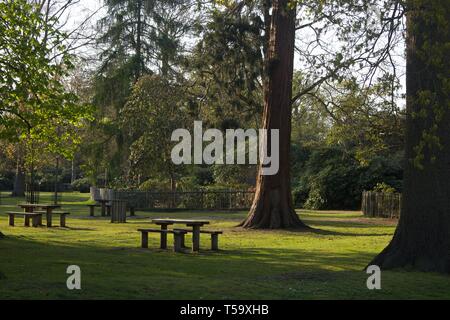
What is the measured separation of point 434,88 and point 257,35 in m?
14.8

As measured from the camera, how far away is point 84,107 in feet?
57.4

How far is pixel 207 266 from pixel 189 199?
2514cm

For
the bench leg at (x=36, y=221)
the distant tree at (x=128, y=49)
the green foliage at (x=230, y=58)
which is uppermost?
the distant tree at (x=128, y=49)

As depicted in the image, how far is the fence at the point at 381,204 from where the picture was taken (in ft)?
116

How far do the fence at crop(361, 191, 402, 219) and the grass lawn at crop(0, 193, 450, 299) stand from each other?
7.20 meters

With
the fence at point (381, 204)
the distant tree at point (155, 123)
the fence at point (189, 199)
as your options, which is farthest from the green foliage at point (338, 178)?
the distant tree at point (155, 123)

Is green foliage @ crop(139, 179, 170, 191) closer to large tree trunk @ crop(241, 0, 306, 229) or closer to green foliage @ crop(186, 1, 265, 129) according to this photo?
green foliage @ crop(186, 1, 265, 129)

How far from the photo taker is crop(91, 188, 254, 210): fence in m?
39.4

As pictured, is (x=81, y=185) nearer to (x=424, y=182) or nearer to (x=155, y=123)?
(x=155, y=123)

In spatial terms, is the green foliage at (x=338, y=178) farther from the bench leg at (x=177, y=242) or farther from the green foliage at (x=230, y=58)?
the bench leg at (x=177, y=242)

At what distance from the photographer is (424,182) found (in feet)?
44.0

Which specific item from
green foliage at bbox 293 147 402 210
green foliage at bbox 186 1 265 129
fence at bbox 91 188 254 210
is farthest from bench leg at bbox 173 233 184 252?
green foliage at bbox 293 147 402 210

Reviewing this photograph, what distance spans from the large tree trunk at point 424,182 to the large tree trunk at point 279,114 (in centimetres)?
1296

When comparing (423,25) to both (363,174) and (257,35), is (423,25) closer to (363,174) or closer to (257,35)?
(257,35)
